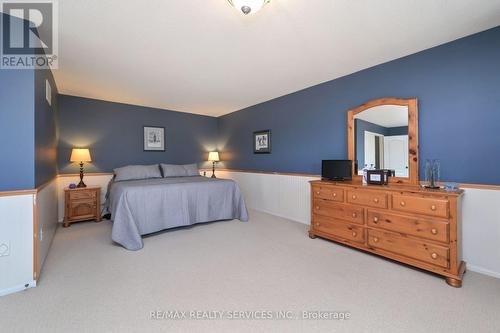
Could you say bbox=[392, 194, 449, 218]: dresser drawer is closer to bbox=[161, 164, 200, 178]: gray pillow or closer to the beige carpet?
the beige carpet

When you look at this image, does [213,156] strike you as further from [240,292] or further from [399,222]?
[399,222]

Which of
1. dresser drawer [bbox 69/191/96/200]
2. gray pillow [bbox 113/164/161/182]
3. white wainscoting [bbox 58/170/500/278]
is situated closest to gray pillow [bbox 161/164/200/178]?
gray pillow [bbox 113/164/161/182]

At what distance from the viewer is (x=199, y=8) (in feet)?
5.70

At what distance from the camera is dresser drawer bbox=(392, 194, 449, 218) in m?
1.96

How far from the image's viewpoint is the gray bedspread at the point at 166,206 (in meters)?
2.80

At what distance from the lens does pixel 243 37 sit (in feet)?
7.07

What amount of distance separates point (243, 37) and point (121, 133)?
354 centimetres

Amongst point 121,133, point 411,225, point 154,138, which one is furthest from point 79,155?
point 411,225

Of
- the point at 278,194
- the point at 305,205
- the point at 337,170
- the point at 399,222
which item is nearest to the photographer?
the point at 399,222

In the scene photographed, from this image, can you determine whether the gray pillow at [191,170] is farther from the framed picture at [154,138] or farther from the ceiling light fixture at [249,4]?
the ceiling light fixture at [249,4]

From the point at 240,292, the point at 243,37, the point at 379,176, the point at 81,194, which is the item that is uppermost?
the point at 243,37

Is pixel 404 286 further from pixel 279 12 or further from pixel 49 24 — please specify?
pixel 49 24

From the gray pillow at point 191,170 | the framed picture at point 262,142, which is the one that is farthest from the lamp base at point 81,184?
the framed picture at point 262,142

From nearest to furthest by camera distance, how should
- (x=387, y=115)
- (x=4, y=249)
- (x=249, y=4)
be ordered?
1. (x=249, y=4)
2. (x=4, y=249)
3. (x=387, y=115)
